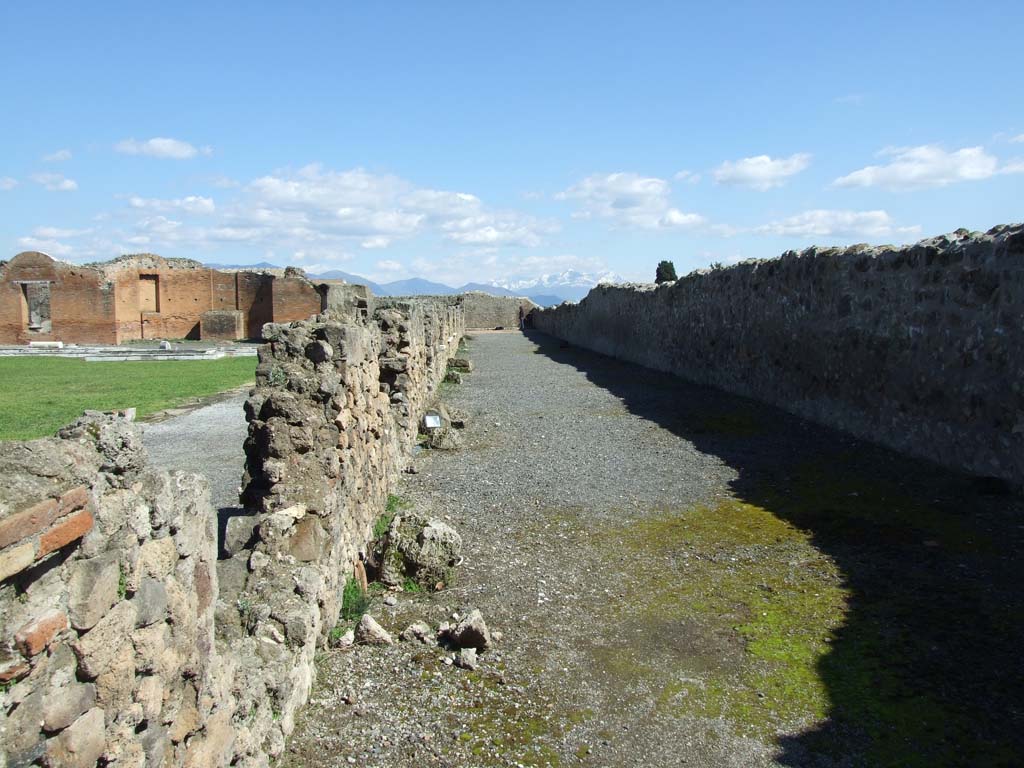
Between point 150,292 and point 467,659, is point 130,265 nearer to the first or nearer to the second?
point 150,292

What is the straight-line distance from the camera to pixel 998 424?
7.23m

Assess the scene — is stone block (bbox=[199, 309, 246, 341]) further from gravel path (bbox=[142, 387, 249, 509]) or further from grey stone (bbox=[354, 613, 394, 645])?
grey stone (bbox=[354, 613, 394, 645])

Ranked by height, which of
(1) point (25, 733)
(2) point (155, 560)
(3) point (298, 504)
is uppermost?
(2) point (155, 560)

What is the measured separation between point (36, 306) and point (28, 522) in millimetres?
38901

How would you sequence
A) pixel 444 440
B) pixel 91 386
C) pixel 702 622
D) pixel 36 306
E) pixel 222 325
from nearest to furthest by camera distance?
pixel 702 622, pixel 444 440, pixel 91 386, pixel 36 306, pixel 222 325

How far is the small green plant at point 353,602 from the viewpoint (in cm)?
488

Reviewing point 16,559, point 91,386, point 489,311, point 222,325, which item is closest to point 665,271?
point 489,311

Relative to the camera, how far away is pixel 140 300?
38.5 metres

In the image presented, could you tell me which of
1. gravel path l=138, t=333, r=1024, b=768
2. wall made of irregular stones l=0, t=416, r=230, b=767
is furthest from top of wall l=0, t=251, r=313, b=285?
wall made of irregular stones l=0, t=416, r=230, b=767

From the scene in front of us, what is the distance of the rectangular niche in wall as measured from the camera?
38844 mm

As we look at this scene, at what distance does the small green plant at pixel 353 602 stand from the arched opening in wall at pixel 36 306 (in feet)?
116

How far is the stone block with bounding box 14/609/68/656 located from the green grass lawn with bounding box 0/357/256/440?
9.02 m

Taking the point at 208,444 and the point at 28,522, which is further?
the point at 208,444

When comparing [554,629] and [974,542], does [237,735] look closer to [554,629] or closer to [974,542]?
[554,629]
